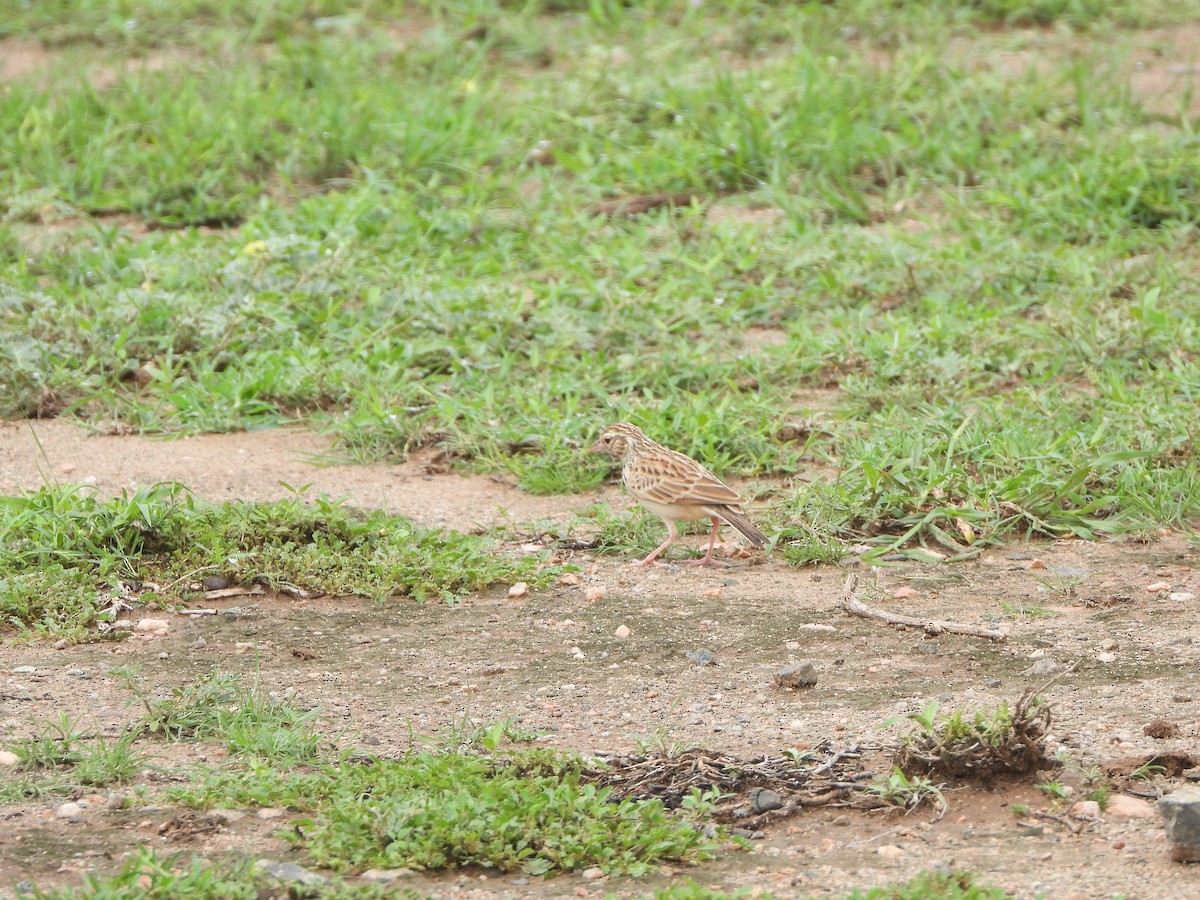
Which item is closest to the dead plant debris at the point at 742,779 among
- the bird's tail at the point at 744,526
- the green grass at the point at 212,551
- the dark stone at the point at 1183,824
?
the dark stone at the point at 1183,824

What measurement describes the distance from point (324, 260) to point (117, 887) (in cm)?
550

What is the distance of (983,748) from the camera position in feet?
14.4

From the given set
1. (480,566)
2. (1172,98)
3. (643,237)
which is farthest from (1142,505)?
(1172,98)

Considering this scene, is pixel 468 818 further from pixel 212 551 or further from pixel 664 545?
pixel 664 545

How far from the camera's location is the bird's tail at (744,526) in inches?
253

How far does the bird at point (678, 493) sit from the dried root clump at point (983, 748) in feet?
6.67

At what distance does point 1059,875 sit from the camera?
3.95 metres

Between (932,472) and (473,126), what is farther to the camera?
(473,126)

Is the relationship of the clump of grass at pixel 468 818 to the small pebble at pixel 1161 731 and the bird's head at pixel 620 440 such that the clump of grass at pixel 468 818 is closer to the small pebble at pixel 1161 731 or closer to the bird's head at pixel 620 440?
the small pebble at pixel 1161 731

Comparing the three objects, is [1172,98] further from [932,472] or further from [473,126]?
[932,472]

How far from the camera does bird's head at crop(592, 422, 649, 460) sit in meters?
6.91

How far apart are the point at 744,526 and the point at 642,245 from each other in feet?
11.4

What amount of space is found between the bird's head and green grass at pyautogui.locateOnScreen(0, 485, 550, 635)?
807 millimetres

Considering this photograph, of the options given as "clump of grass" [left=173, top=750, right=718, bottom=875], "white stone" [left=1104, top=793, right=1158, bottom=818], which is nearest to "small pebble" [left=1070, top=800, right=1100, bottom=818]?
"white stone" [left=1104, top=793, right=1158, bottom=818]
